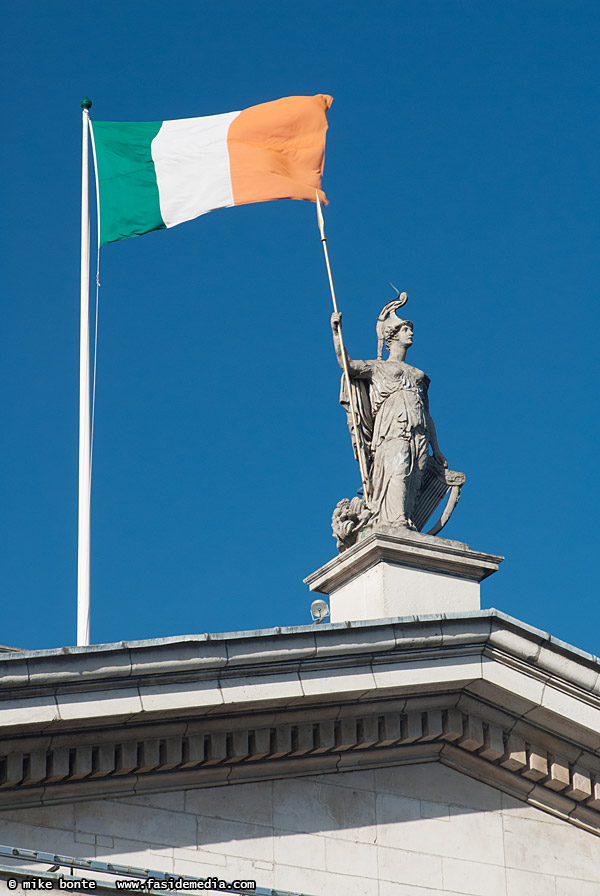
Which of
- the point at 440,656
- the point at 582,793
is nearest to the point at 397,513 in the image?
the point at 440,656

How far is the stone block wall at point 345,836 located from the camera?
53.5ft

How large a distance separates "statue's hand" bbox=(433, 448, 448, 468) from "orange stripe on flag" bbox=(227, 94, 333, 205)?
5086 mm

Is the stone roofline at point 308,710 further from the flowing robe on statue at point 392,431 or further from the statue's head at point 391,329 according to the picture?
the statue's head at point 391,329

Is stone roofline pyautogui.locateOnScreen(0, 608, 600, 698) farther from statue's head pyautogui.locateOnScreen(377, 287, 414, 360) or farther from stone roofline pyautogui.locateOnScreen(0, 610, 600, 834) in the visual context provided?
statue's head pyautogui.locateOnScreen(377, 287, 414, 360)

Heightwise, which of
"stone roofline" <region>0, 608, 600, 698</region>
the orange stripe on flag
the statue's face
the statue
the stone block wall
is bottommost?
the stone block wall

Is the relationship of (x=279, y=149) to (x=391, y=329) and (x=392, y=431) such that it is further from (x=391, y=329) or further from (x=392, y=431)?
(x=392, y=431)

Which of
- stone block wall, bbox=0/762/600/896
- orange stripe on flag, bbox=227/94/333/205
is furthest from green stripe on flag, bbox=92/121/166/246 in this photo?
stone block wall, bbox=0/762/600/896

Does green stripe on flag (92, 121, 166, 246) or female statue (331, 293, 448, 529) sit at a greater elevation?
green stripe on flag (92, 121, 166, 246)

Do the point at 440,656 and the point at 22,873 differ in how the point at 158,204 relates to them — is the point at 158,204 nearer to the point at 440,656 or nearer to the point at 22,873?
the point at 440,656

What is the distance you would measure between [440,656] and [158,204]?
34.1 feet

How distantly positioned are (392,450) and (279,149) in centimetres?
671

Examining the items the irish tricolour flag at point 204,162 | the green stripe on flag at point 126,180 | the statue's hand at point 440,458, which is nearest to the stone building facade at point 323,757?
the statue's hand at point 440,458

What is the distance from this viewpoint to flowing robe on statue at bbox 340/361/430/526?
1925cm

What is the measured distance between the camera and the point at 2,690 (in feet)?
50.5
